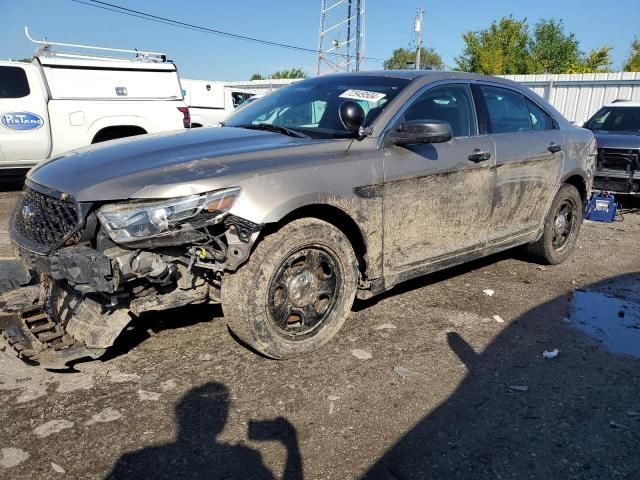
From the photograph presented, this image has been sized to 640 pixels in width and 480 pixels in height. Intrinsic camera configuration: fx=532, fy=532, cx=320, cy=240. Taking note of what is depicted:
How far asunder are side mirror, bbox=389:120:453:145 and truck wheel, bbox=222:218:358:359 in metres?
0.79

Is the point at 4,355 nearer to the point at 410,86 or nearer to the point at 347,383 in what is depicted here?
the point at 347,383

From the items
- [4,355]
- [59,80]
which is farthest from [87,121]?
[4,355]

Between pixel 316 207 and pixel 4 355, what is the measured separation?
7.12 feet

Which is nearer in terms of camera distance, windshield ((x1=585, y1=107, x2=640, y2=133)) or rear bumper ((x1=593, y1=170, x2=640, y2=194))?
rear bumper ((x1=593, y1=170, x2=640, y2=194))

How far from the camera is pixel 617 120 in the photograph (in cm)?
967

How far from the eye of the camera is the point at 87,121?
9.16 meters

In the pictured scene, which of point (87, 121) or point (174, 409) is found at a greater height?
point (87, 121)

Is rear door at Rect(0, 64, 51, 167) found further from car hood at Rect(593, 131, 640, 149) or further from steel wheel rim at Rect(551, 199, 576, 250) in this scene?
car hood at Rect(593, 131, 640, 149)

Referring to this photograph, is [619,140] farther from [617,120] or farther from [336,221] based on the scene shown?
[336,221]

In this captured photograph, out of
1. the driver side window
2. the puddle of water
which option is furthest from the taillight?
the puddle of water

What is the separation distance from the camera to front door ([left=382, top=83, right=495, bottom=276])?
3.60m

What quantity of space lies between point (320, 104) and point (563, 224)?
303 cm

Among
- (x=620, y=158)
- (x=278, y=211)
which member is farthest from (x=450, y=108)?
(x=620, y=158)

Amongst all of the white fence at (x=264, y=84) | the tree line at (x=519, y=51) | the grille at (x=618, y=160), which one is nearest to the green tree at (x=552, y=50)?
the tree line at (x=519, y=51)
